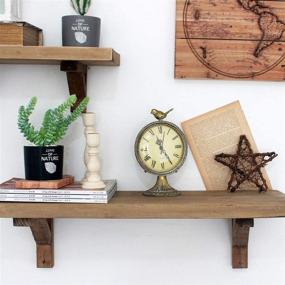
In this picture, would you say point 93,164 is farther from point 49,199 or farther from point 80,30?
point 80,30

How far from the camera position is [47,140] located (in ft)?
3.93

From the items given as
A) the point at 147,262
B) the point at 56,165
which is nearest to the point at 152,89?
the point at 56,165

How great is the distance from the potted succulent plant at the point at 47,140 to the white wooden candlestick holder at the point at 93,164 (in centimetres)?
6

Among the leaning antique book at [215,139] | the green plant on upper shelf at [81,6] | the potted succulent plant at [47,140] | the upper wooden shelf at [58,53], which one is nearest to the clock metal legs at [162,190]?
the leaning antique book at [215,139]

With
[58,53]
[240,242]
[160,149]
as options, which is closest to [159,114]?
[160,149]

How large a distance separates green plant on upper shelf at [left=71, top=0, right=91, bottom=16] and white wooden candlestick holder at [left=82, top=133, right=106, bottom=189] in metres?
0.29

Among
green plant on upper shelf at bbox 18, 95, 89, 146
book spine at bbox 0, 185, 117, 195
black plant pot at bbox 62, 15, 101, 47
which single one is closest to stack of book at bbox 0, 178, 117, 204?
book spine at bbox 0, 185, 117, 195

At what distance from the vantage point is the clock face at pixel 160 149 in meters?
1.26

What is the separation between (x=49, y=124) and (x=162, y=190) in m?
0.32

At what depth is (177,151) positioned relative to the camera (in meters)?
1.27

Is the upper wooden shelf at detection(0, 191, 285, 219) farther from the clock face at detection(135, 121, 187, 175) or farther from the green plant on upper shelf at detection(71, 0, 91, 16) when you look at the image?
the green plant on upper shelf at detection(71, 0, 91, 16)

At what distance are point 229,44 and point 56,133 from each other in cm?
50

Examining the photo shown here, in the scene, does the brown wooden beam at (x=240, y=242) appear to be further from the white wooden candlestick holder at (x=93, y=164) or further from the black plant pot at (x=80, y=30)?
the black plant pot at (x=80, y=30)

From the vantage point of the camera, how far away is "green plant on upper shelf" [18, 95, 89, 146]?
1.20 m
